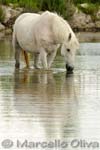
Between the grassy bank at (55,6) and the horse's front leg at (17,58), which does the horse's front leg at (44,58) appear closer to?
the horse's front leg at (17,58)

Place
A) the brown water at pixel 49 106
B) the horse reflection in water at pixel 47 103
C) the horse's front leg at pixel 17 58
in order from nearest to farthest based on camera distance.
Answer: the brown water at pixel 49 106 → the horse reflection in water at pixel 47 103 → the horse's front leg at pixel 17 58

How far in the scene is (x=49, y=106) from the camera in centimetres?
1195

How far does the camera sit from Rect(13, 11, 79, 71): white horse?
61.8ft

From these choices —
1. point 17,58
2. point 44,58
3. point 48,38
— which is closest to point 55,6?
point 17,58

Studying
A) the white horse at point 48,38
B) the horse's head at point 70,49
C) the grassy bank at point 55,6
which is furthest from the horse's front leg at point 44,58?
the grassy bank at point 55,6

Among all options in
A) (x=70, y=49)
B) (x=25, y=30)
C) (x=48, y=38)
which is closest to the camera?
(x=70, y=49)

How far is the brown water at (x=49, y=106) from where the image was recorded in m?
9.18

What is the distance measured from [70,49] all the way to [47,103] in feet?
21.8

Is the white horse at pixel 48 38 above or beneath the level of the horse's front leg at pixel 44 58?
above

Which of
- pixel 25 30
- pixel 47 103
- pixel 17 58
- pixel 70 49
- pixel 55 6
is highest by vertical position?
pixel 47 103

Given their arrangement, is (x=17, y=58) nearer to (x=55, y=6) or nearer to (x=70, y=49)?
(x=70, y=49)

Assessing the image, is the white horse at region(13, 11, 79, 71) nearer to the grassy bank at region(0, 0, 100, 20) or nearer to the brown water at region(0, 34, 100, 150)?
the brown water at region(0, 34, 100, 150)

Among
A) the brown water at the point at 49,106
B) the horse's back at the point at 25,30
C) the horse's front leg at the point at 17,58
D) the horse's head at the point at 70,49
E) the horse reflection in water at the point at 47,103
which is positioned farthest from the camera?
the horse's front leg at the point at 17,58

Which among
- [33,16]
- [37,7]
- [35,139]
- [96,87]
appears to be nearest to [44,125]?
[35,139]
